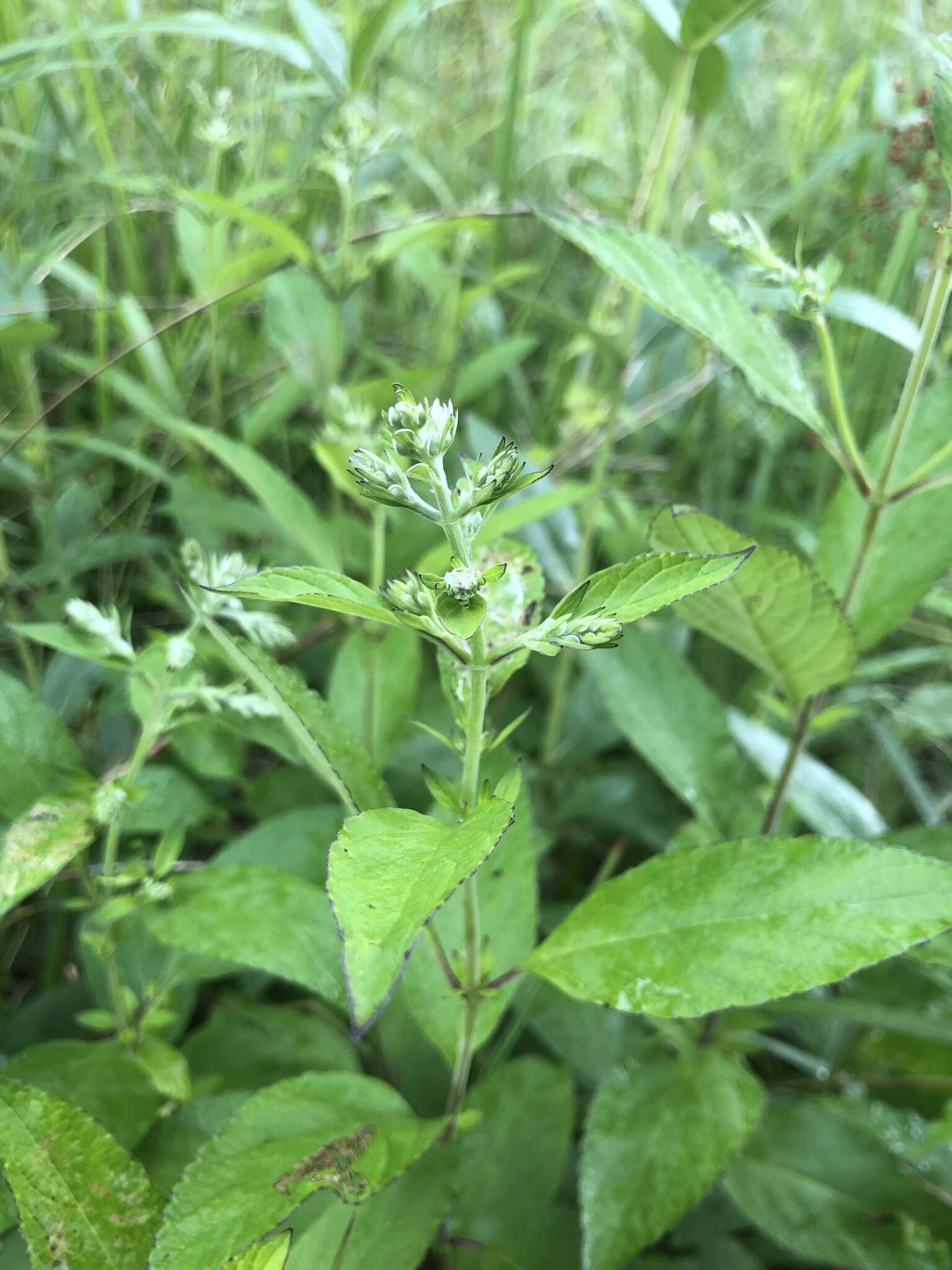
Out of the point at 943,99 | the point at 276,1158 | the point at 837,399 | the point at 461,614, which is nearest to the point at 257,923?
the point at 276,1158

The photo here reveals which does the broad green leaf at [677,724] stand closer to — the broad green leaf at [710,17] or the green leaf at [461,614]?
the green leaf at [461,614]

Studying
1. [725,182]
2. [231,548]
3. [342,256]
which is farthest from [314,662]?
[725,182]

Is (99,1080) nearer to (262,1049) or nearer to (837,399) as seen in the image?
(262,1049)

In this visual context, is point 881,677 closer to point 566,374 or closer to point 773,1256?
point 566,374

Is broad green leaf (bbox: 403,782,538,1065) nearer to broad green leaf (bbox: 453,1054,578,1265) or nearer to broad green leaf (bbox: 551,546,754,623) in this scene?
Answer: broad green leaf (bbox: 453,1054,578,1265)

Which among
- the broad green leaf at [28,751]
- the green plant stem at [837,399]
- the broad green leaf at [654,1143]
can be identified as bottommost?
the broad green leaf at [654,1143]

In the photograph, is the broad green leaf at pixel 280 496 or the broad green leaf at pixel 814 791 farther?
the broad green leaf at pixel 814 791

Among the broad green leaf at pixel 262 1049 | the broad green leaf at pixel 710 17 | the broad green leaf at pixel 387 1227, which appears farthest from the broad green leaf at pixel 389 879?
the broad green leaf at pixel 710 17
